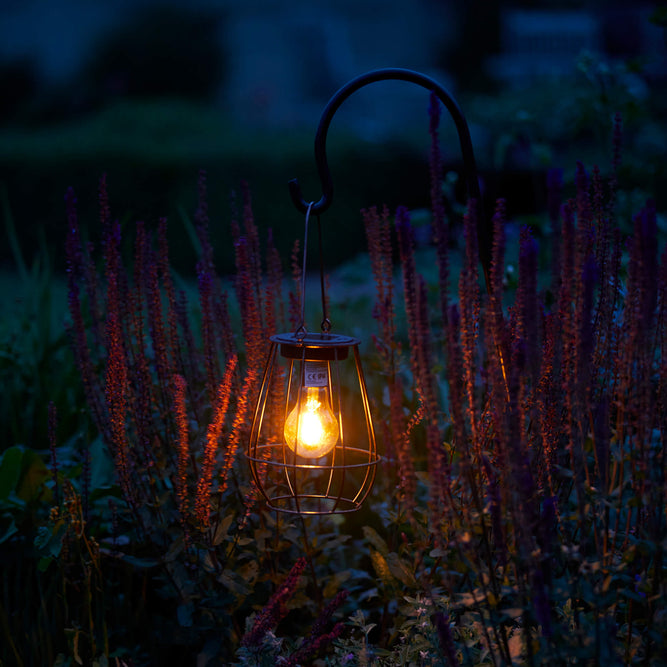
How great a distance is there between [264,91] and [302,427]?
11364mm

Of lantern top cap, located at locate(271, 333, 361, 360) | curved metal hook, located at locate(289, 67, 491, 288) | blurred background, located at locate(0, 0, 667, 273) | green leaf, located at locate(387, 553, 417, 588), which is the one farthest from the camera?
blurred background, located at locate(0, 0, 667, 273)

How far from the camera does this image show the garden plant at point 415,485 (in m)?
1.40

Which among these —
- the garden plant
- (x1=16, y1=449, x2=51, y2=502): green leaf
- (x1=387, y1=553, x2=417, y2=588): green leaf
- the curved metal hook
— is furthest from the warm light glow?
(x1=16, y1=449, x2=51, y2=502): green leaf

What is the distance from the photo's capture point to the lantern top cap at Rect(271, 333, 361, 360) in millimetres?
1705

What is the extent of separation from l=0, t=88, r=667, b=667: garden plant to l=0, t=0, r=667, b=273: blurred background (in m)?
6.14

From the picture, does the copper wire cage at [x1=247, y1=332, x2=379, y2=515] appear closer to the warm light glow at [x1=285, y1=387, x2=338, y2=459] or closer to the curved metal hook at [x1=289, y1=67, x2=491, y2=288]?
the warm light glow at [x1=285, y1=387, x2=338, y2=459]

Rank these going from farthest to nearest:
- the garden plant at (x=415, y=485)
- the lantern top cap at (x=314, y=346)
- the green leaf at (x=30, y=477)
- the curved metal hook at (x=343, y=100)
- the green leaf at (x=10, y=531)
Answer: the green leaf at (x=30, y=477), the green leaf at (x=10, y=531), the curved metal hook at (x=343, y=100), the lantern top cap at (x=314, y=346), the garden plant at (x=415, y=485)

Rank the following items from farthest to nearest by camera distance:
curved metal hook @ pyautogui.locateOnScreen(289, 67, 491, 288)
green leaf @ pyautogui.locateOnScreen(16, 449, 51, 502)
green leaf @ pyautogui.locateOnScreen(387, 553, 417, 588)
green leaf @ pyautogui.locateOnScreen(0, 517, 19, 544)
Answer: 1. green leaf @ pyautogui.locateOnScreen(16, 449, 51, 502)
2. green leaf @ pyautogui.locateOnScreen(0, 517, 19, 544)
3. green leaf @ pyautogui.locateOnScreen(387, 553, 417, 588)
4. curved metal hook @ pyautogui.locateOnScreen(289, 67, 491, 288)

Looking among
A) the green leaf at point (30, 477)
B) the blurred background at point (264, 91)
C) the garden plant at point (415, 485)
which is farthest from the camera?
the blurred background at point (264, 91)

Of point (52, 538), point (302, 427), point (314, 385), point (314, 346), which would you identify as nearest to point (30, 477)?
point (52, 538)

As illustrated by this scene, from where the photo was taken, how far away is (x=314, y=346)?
1.69 meters

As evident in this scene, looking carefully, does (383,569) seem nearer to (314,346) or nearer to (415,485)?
(415,485)

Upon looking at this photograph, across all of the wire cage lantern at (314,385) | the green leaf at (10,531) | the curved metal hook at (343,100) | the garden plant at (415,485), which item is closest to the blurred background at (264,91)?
the green leaf at (10,531)

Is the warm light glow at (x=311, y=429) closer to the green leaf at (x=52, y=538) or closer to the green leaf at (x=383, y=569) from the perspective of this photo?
the green leaf at (x=383, y=569)
